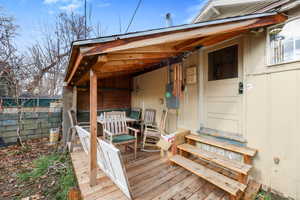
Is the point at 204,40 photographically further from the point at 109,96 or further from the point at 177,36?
the point at 109,96

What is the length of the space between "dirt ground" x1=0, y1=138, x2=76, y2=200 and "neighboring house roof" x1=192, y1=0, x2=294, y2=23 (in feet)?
14.1

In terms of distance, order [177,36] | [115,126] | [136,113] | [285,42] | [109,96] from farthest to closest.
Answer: [109,96], [136,113], [115,126], [285,42], [177,36]

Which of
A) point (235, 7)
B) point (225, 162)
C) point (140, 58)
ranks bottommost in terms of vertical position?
point (225, 162)

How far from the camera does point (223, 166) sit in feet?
6.93

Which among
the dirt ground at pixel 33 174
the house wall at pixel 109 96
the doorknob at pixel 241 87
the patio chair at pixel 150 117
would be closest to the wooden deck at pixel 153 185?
the dirt ground at pixel 33 174

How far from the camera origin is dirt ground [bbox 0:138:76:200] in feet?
6.81

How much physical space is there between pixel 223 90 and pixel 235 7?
1675mm

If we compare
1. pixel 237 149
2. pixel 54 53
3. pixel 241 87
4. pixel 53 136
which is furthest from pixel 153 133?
pixel 54 53

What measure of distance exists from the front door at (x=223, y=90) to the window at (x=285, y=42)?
46 cm

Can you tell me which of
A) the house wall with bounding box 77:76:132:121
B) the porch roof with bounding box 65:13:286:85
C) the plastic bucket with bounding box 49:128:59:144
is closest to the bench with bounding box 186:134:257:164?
the porch roof with bounding box 65:13:286:85

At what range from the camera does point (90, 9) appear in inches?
263

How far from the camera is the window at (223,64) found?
242cm

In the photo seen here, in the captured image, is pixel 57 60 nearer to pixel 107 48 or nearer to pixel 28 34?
pixel 28 34

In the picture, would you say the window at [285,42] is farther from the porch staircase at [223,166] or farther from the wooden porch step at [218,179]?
the wooden porch step at [218,179]
